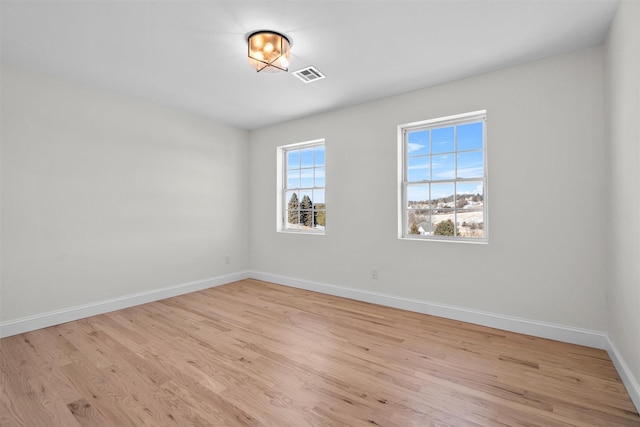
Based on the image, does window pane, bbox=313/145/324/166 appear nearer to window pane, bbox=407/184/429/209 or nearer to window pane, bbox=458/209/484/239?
window pane, bbox=407/184/429/209

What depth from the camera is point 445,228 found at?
3.51 meters

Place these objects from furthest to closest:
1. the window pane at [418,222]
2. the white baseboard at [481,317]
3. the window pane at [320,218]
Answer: the window pane at [320,218] < the window pane at [418,222] < the white baseboard at [481,317]

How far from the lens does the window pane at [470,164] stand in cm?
330

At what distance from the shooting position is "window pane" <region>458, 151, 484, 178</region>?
330 centimetres

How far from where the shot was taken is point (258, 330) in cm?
301

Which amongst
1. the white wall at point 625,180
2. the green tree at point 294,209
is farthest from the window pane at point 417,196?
the green tree at point 294,209

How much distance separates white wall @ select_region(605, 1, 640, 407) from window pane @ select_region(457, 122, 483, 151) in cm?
106

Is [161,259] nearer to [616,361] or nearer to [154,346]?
[154,346]

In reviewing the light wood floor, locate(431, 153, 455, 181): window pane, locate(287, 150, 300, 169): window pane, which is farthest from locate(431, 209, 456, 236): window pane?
locate(287, 150, 300, 169): window pane

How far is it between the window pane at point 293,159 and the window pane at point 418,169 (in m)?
1.97

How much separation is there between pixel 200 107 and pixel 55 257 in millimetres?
2538

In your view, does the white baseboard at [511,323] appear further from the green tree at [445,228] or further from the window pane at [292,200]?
the window pane at [292,200]

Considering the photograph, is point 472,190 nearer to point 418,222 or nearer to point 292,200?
point 418,222

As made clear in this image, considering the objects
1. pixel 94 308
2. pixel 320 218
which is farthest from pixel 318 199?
pixel 94 308
